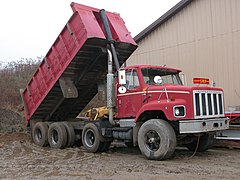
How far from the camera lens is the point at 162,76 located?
9617 mm

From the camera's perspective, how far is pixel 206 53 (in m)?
12.9

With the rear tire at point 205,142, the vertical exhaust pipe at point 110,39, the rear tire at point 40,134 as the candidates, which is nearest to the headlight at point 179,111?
the rear tire at point 205,142

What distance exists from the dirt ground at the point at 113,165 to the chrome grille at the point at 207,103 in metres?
1.12

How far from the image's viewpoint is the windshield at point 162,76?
9078 mm

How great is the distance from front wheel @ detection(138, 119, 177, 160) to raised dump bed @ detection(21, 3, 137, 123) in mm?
2769

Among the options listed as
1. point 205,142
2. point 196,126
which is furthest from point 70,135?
point 196,126

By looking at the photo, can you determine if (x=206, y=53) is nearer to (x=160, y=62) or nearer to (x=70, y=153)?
(x=160, y=62)

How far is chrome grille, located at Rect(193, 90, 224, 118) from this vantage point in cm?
795

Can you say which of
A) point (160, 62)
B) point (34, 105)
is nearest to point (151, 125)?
point (34, 105)

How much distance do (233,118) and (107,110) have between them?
381cm

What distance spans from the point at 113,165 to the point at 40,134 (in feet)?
16.8

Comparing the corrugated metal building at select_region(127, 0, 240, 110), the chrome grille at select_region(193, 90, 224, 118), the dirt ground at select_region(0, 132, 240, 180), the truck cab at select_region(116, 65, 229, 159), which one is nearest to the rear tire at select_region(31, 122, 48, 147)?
the dirt ground at select_region(0, 132, 240, 180)

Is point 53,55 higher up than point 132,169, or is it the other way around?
point 53,55

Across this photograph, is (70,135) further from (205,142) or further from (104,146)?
(205,142)
